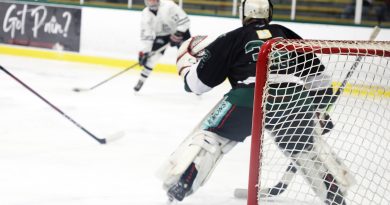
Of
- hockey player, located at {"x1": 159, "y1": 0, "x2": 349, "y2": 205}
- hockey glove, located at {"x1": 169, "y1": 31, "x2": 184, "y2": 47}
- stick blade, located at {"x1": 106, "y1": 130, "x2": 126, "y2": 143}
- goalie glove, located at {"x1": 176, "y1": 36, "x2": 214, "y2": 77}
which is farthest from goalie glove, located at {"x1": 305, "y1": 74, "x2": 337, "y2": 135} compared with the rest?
hockey glove, located at {"x1": 169, "y1": 31, "x2": 184, "y2": 47}

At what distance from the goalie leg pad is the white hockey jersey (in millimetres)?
3374

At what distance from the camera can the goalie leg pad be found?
250 centimetres

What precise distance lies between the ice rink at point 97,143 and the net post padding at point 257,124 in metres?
0.80

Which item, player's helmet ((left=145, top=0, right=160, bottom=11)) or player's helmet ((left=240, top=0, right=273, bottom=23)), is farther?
player's helmet ((left=145, top=0, right=160, bottom=11))

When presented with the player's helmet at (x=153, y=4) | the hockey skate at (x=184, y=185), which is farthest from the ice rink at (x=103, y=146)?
the player's helmet at (x=153, y=4)

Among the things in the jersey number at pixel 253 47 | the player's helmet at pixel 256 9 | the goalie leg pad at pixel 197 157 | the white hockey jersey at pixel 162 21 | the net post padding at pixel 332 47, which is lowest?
the goalie leg pad at pixel 197 157

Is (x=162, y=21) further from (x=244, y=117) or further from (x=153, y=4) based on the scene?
(x=244, y=117)

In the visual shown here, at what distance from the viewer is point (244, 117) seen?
250cm

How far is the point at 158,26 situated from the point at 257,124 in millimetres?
4069

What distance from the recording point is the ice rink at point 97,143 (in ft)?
9.52

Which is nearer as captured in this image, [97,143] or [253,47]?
[253,47]

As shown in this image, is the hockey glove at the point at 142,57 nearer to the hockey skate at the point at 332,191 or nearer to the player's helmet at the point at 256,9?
the player's helmet at the point at 256,9

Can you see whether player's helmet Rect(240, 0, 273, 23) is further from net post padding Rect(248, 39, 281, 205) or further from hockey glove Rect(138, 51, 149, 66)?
hockey glove Rect(138, 51, 149, 66)

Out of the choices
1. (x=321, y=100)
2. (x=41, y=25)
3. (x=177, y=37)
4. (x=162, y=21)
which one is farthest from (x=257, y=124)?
(x=41, y=25)
